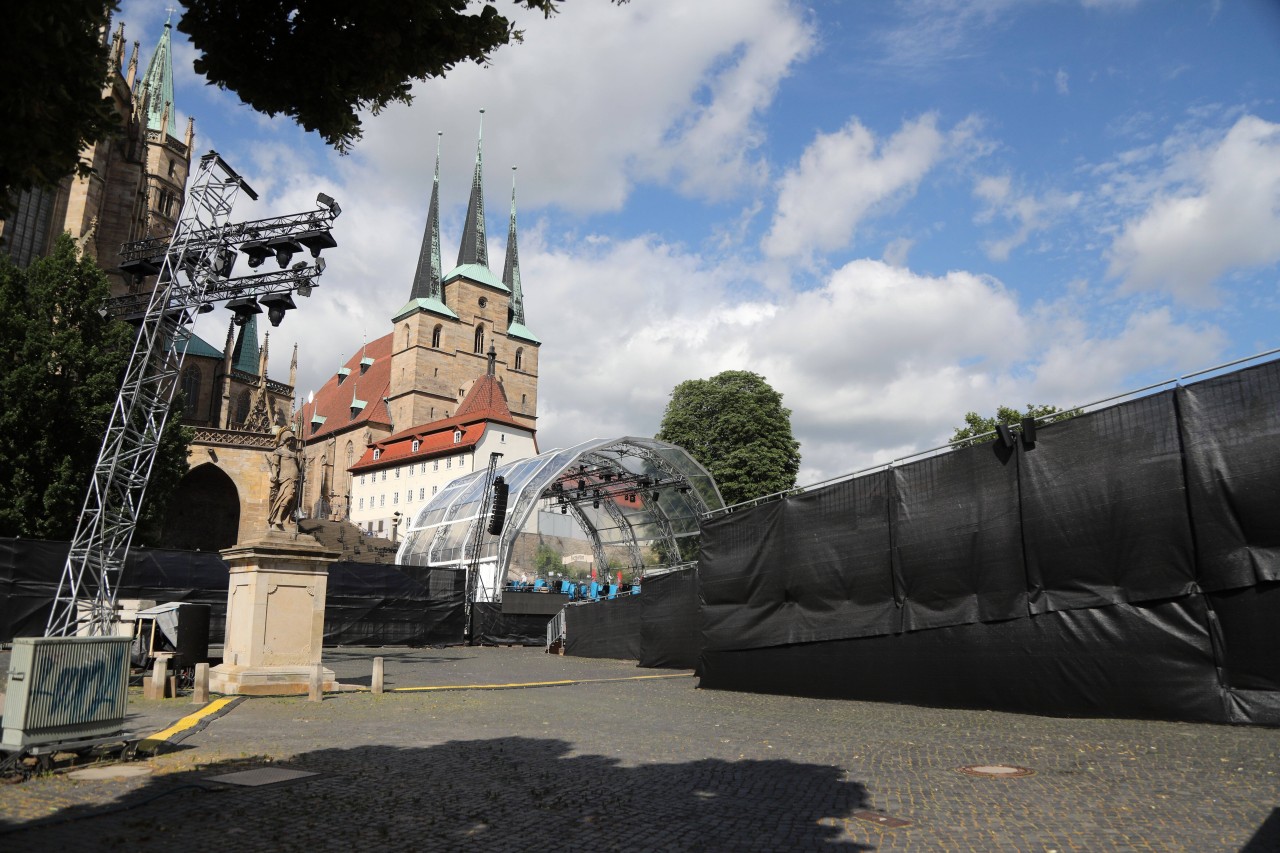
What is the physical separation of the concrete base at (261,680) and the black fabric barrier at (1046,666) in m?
7.48

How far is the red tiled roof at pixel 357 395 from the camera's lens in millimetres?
86250

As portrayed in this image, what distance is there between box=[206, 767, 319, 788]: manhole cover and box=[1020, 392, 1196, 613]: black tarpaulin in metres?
8.26

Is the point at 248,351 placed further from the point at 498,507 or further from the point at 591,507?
the point at 498,507

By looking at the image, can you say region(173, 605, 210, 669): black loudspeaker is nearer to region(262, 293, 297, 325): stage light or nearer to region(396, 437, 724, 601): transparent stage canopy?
region(262, 293, 297, 325): stage light

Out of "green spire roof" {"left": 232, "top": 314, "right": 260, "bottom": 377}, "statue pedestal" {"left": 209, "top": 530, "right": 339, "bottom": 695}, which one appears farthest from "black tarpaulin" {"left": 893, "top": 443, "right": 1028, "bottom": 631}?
"green spire roof" {"left": 232, "top": 314, "right": 260, "bottom": 377}

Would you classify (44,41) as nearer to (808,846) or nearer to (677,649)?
(808,846)

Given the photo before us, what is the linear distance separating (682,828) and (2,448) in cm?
2955

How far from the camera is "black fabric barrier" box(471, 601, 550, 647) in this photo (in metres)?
31.4

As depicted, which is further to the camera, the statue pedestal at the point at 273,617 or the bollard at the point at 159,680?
the statue pedestal at the point at 273,617

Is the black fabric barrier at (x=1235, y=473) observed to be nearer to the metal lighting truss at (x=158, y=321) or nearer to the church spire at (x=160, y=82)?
the metal lighting truss at (x=158, y=321)

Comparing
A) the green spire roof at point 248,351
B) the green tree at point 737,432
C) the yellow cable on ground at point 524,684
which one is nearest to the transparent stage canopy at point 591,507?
the green tree at point 737,432

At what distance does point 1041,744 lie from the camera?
8375 millimetres

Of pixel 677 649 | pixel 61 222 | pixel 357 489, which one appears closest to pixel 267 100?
pixel 677 649

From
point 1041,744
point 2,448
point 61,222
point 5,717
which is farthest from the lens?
point 61,222
